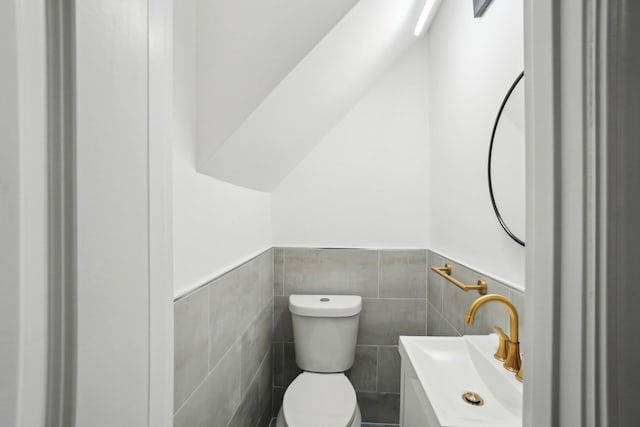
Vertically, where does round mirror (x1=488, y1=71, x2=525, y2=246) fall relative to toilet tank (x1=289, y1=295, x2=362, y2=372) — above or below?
above

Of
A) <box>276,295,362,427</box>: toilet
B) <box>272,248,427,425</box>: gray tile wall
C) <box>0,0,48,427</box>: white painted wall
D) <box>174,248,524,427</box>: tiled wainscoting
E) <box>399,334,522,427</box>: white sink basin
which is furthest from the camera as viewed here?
<box>272,248,427,425</box>: gray tile wall

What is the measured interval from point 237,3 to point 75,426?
1.12 m

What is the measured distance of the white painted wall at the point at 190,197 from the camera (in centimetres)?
88

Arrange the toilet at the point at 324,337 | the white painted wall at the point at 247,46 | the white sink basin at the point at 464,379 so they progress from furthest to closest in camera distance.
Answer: the toilet at the point at 324,337
the white painted wall at the point at 247,46
the white sink basin at the point at 464,379

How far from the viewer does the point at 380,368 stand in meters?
1.98

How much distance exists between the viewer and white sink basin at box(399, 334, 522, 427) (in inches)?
30.7

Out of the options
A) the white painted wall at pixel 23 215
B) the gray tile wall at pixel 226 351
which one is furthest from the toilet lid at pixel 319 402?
the white painted wall at pixel 23 215

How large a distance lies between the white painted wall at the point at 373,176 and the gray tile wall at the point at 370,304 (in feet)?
0.32

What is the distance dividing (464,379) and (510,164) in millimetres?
714

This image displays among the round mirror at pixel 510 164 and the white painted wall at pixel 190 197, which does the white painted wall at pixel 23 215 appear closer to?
the white painted wall at pixel 190 197

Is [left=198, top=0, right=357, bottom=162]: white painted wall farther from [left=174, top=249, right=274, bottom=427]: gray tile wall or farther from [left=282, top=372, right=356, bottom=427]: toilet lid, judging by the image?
[left=282, top=372, right=356, bottom=427]: toilet lid

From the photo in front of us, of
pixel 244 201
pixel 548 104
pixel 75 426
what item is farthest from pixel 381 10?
pixel 75 426

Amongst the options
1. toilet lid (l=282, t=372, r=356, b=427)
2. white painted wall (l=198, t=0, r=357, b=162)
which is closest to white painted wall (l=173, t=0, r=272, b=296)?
white painted wall (l=198, t=0, r=357, b=162)

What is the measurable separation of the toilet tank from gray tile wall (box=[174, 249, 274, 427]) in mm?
218
